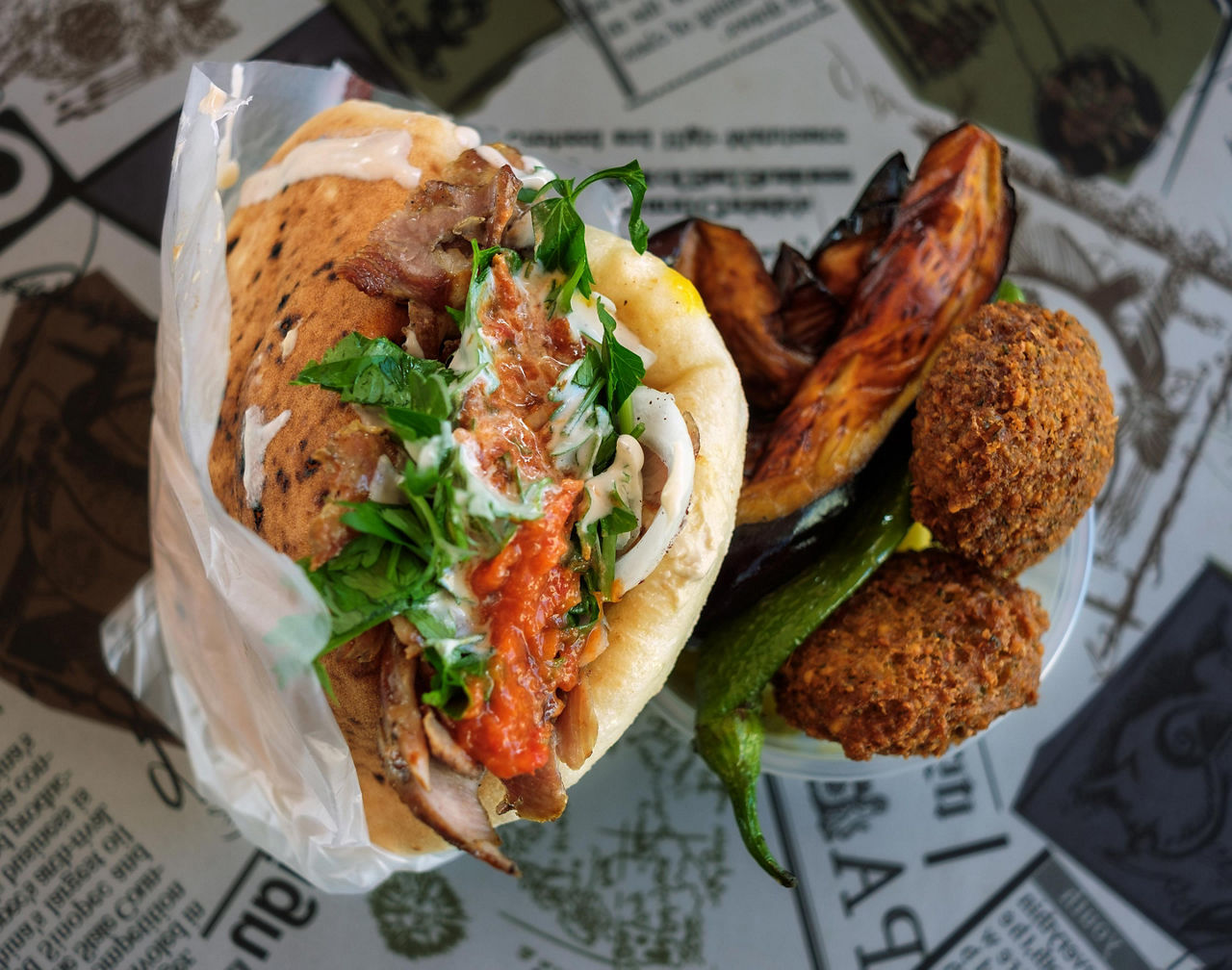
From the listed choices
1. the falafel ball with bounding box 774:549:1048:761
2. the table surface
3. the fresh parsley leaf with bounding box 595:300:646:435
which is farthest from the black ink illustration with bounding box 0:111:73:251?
the falafel ball with bounding box 774:549:1048:761

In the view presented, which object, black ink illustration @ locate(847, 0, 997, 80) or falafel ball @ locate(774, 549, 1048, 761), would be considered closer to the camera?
falafel ball @ locate(774, 549, 1048, 761)

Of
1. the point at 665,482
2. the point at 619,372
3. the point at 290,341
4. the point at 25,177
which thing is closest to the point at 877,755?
the point at 665,482

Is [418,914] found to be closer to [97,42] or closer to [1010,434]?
[1010,434]

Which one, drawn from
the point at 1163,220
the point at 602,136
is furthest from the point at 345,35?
the point at 1163,220

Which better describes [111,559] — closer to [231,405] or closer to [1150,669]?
[231,405]

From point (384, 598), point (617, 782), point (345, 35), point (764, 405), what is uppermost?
point (345, 35)

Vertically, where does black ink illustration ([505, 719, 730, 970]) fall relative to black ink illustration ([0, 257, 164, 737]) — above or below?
below

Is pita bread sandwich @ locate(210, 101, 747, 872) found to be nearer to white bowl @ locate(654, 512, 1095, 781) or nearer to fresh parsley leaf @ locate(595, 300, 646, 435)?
fresh parsley leaf @ locate(595, 300, 646, 435)
